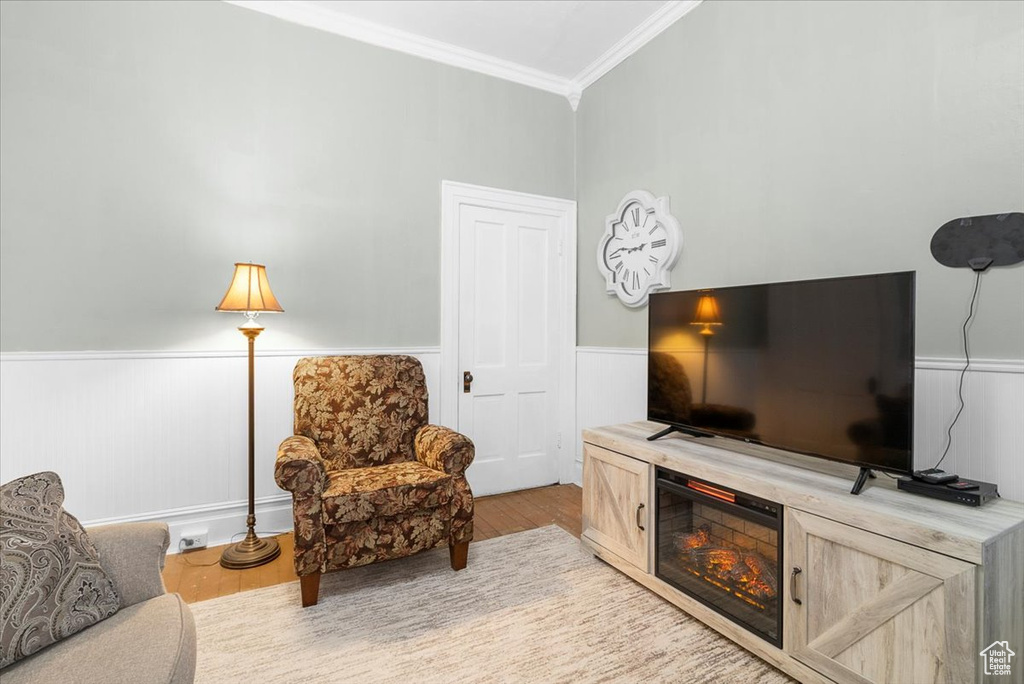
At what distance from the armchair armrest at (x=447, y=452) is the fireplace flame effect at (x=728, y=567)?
103 cm

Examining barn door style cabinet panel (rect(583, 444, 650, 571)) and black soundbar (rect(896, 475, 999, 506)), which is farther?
barn door style cabinet panel (rect(583, 444, 650, 571))

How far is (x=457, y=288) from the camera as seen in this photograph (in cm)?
332

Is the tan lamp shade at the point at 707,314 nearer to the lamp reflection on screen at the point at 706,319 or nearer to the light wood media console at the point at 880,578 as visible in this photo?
the lamp reflection on screen at the point at 706,319

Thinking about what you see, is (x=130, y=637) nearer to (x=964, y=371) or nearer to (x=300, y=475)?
(x=300, y=475)

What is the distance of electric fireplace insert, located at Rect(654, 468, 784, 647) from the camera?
1.68 m

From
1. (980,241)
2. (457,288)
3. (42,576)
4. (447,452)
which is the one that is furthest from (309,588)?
(980,241)

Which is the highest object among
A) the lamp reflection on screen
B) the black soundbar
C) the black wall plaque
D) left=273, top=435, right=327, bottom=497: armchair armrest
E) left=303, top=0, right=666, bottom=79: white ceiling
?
left=303, top=0, right=666, bottom=79: white ceiling

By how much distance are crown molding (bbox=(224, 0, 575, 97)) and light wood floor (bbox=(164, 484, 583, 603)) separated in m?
3.04

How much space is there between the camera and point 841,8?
6.71ft

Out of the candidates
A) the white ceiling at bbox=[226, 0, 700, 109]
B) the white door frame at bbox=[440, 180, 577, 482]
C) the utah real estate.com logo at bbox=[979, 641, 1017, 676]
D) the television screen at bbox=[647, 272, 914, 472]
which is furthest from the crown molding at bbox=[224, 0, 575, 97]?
the utah real estate.com logo at bbox=[979, 641, 1017, 676]

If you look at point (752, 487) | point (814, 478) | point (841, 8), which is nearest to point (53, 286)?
point (752, 487)

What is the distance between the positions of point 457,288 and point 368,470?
55.6 inches

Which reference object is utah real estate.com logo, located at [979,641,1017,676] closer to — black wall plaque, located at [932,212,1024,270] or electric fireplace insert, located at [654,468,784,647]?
electric fireplace insert, located at [654,468,784,647]

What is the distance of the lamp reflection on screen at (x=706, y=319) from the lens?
82.0 inches
